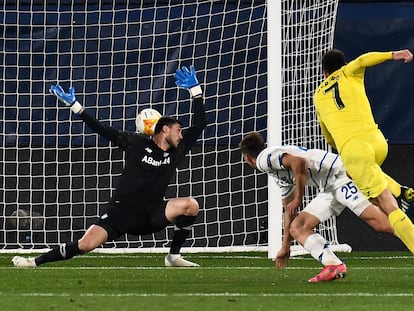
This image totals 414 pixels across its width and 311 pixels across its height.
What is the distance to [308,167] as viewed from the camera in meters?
10.3

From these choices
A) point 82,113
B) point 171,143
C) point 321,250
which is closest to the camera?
point 321,250

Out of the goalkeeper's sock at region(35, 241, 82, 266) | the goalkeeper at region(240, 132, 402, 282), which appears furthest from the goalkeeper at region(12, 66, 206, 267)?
the goalkeeper at region(240, 132, 402, 282)

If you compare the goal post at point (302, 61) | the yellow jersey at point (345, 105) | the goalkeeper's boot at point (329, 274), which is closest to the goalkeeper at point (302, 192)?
the goalkeeper's boot at point (329, 274)

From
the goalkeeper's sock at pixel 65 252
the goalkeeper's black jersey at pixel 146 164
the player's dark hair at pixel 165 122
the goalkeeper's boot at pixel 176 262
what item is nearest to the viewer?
the goalkeeper's sock at pixel 65 252

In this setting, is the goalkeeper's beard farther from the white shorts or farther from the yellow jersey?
the yellow jersey

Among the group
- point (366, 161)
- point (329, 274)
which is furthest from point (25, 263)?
point (366, 161)

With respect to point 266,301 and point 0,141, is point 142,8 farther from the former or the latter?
point 266,301

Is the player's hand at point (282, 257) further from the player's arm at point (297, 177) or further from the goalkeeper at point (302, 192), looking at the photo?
the player's arm at point (297, 177)

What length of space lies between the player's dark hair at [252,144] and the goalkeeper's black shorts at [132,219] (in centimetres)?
154

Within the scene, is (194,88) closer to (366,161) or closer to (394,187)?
(394,187)

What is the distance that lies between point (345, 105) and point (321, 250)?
111cm

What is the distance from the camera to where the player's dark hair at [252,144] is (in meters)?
9.96

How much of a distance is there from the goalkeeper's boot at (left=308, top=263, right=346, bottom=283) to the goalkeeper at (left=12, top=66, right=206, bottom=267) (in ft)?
7.41

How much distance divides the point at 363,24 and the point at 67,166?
3746 millimetres
